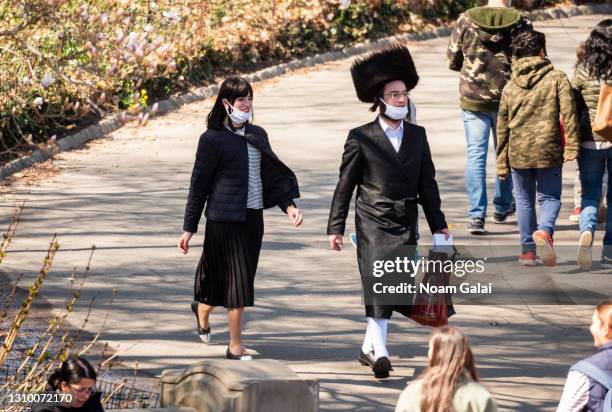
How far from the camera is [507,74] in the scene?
1157cm

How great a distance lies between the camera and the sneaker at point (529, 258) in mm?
10844

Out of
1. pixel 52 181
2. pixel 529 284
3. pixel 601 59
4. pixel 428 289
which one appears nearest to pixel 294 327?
pixel 428 289

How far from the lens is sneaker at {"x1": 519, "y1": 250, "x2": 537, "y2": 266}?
1084 centimetres

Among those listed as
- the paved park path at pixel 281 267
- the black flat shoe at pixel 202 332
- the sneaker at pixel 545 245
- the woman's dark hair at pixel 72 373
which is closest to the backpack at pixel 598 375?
the paved park path at pixel 281 267

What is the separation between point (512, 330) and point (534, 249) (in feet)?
5.39

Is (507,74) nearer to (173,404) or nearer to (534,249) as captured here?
(534,249)

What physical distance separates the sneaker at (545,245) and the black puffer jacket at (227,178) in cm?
260

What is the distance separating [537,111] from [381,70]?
251cm

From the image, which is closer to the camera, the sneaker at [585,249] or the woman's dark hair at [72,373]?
the woman's dark hair at [72,373]

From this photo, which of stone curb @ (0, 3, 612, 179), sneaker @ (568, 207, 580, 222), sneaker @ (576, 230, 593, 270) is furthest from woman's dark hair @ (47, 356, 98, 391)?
sneaker @ (568, 207, 580, 222)

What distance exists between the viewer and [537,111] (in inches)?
414

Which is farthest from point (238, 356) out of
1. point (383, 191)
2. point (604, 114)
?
point (604, 114)

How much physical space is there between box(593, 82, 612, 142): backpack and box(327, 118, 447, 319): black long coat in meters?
2.28

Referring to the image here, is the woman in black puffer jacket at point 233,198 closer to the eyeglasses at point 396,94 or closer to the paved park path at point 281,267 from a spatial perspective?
the paved park path at point 281,267
